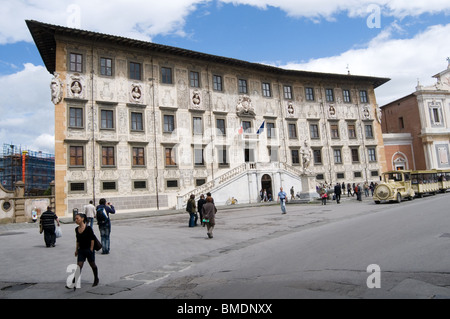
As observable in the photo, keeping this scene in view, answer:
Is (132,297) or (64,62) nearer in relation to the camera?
(132,297)

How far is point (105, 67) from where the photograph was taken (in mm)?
29000

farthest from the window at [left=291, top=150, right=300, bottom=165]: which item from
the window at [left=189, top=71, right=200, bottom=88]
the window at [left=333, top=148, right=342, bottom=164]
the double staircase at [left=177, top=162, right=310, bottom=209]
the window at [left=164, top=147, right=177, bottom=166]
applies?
the window at [left=164, top=147, right=177, bottom=166]

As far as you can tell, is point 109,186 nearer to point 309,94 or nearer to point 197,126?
point 197,126

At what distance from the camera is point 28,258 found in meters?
10.2

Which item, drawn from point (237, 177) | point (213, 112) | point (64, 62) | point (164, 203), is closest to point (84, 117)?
point (64, 62)

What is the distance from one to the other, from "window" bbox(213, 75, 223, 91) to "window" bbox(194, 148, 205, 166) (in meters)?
6.91

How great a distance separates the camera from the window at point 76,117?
27.2 metres

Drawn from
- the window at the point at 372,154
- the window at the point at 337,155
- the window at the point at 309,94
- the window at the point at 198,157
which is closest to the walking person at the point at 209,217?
the window at the point at 198,157

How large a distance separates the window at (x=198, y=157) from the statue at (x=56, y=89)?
1272cm

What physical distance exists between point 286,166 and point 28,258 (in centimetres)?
2873

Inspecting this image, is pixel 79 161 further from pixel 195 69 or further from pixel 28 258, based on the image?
pixel 28 258

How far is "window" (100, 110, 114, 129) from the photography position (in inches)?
1118

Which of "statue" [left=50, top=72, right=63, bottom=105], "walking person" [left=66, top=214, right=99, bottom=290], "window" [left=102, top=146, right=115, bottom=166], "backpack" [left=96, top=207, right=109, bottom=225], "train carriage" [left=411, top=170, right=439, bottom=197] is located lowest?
"walking person" [left=66, top=214, right=99, bottom=290]

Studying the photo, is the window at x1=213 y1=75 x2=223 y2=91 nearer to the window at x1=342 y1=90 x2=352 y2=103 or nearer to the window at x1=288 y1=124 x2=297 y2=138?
the window at x1=288 y1=124 x2=297 y2=138
